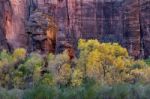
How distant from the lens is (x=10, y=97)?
125 feet

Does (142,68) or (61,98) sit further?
(142,68)

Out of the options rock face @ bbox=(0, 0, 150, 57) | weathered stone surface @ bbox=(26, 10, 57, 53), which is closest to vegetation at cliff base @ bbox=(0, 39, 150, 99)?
weathered stone surface @ bbox=(26, 10, 57, 53)

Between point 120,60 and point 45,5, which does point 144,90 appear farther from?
point 45,5

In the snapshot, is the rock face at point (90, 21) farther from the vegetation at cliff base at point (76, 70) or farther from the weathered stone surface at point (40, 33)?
the vegetation at cliff base at point (76, 70)

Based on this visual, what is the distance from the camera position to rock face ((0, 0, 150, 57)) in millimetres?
74562

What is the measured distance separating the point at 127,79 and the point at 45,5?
27.6 m

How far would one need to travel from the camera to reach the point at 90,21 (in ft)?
265

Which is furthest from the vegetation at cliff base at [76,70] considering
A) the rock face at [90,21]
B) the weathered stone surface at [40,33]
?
the rock face at [90,21]

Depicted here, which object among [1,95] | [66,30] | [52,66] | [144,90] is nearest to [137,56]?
[66,30]

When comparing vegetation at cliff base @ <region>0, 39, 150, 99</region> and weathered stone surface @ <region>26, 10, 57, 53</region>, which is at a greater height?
weathered stone surface @ <region>26, 10, 57, 53</region>

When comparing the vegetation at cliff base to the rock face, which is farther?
the rock face

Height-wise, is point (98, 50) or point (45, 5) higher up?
point (45, 5)

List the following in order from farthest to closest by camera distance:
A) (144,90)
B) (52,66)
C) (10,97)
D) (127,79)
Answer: (52,66)
(127,79)
(144,90)
(10,97)

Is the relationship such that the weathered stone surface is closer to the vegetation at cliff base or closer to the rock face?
the rock face
